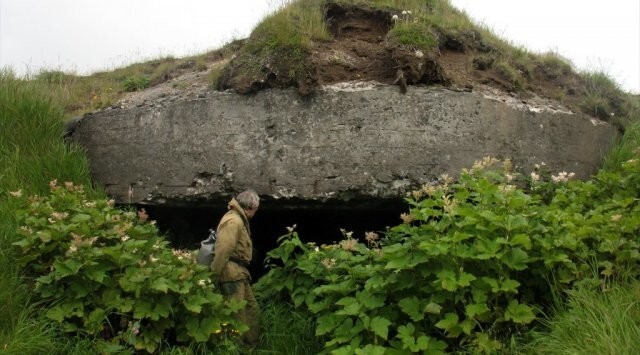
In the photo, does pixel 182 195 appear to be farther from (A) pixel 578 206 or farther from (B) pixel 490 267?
(A) pixel 578 206

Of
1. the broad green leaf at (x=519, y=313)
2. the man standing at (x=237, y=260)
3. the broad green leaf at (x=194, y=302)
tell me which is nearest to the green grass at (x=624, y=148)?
the broad green leaf at (x=519, y=313)

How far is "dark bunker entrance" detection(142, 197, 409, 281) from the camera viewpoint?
6262mm

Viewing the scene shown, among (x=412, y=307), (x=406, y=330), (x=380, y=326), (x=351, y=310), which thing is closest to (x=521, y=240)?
(x=412, y=307)

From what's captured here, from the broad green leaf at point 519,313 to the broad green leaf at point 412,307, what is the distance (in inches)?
21.3

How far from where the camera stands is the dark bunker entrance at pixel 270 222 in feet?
20.5

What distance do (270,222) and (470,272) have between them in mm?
3005

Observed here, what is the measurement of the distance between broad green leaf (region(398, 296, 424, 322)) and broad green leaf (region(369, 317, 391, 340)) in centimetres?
15

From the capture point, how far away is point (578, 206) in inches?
191

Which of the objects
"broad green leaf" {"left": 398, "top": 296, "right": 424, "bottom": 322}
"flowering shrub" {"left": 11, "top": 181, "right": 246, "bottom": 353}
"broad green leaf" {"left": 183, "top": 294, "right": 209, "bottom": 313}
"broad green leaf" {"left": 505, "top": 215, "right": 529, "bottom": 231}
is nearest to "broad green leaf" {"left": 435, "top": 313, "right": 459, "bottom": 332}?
"broad green leaf" {"left": 398, "top": 296, "right": 424, "bottom": 322}

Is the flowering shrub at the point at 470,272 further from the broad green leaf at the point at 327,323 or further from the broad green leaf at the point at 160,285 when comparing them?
the broad green leaf at the point at 160,285

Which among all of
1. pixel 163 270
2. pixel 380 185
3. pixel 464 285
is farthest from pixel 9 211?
pixel 464 285

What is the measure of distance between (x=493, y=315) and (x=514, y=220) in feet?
2.05

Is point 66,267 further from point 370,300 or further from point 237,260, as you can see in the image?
point 370,300

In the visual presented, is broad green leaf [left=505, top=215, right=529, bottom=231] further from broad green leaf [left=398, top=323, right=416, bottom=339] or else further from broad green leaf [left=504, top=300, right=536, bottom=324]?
broad green leaf [left=398, top=323, right=416, bottom=339]
